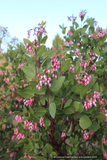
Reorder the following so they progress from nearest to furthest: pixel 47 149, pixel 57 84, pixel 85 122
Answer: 1. pixel 57 84
2. pixel 85 122
3. pixel 47 149

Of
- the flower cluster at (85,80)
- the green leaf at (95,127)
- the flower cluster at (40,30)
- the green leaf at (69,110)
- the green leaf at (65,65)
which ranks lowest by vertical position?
the green leaf at (95,127)

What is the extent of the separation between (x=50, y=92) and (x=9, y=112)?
86.9 inches

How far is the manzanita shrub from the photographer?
1.48 m

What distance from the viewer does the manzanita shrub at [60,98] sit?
1.48 meters

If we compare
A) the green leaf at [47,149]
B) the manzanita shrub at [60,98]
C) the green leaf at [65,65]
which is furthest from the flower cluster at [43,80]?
the green leaf at [47,149]

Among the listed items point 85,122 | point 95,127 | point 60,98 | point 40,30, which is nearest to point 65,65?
point 60,98

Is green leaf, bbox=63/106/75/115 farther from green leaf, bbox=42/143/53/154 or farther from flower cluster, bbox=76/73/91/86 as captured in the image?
green leaf, bbox=42/143/53/154

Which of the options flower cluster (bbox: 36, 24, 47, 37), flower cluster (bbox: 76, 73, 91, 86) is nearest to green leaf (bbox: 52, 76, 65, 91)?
flower cluster (bbox: 76, 73, 91, 86)

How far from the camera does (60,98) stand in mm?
1609

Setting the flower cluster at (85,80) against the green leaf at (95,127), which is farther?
the green leaf at (95,127)

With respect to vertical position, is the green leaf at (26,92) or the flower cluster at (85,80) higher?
the flower cluster at (85,80)

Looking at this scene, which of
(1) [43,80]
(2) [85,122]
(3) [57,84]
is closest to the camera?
(1) [43,80]

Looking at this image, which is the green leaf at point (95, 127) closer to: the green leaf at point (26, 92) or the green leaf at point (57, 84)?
the green leaf at point (57, 84)

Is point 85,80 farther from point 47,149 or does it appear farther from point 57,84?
point 47,149
